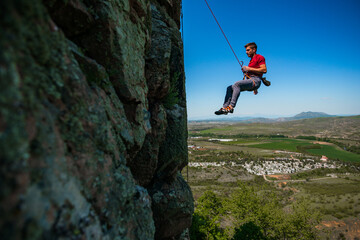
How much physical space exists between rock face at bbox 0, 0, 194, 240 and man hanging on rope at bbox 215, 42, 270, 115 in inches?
169

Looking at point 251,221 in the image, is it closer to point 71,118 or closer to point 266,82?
point 266,82

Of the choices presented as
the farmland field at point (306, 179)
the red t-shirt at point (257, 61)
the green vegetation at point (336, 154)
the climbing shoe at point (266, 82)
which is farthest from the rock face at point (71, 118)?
the green vegetation at point (336, 154)

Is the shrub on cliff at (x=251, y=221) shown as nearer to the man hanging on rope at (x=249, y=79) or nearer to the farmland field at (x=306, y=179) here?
→ the farmland field at (x=306, y=179)

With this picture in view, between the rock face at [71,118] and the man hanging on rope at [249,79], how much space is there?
4.30 m

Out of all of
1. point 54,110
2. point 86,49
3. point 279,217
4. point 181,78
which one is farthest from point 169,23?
point 279,217

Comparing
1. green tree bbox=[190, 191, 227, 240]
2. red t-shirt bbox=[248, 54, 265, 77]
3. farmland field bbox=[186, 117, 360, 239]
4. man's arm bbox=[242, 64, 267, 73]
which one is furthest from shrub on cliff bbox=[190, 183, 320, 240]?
red t-shirt bbox=[248, 54, 265, 77]

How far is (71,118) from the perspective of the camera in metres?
2.95

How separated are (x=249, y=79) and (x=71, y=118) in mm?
7593

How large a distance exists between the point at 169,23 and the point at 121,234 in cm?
889

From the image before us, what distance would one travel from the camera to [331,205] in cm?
4003

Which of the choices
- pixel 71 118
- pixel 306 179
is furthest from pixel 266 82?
pixel 306 179

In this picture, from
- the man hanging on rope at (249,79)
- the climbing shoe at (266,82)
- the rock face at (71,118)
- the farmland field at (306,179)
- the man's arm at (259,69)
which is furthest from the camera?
the farmland field at (306,179)

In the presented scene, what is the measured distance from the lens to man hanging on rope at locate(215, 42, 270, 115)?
822 cm

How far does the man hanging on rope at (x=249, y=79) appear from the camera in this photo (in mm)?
8219
